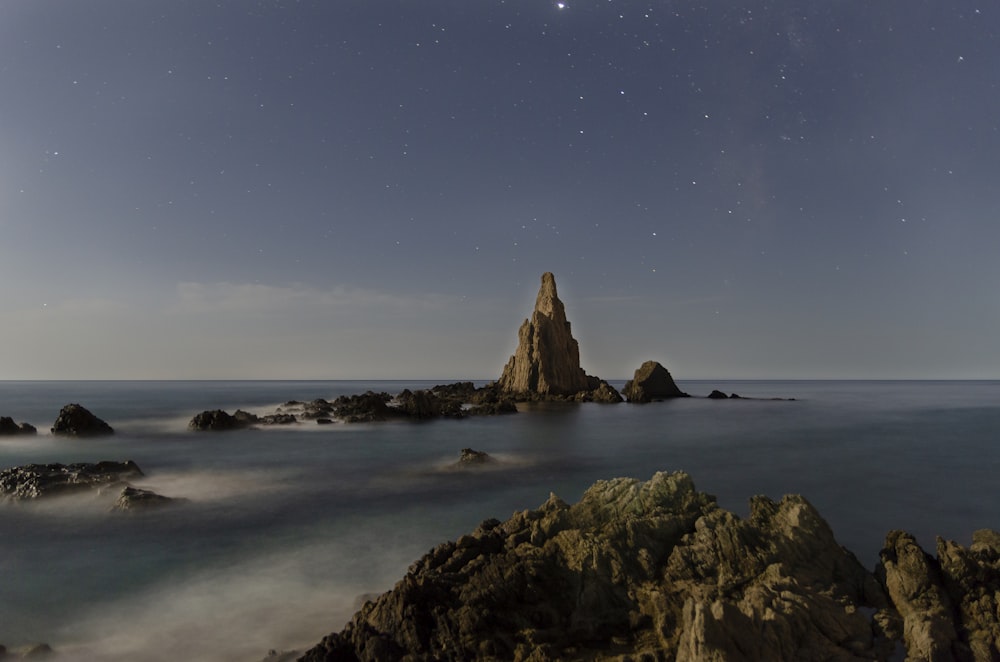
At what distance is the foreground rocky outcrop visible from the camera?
7234mm

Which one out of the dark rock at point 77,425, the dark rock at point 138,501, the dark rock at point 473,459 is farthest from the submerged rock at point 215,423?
the dark rock at point 473,459

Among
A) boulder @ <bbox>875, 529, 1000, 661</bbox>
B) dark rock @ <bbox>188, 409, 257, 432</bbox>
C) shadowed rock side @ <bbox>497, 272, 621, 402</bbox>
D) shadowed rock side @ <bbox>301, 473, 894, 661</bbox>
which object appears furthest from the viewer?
shadowed rock side @ <bbox>497, 272, 621, 402</bbox>

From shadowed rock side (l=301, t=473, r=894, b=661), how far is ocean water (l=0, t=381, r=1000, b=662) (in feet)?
9.01

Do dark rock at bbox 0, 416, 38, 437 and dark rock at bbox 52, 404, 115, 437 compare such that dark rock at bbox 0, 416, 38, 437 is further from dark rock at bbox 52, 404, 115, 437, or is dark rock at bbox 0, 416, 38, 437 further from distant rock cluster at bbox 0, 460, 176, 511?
distant rock cluster at bbox 0, 460, 176, 511

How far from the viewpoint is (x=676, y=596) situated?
26.8 ft

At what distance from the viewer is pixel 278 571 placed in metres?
12.6

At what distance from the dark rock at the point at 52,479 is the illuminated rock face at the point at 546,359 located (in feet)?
219

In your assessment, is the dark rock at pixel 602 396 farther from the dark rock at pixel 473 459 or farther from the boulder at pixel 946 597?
the boulder at pixel 946 597

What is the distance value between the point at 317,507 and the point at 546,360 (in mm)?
69852

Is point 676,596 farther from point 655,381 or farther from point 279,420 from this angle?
point 655,381

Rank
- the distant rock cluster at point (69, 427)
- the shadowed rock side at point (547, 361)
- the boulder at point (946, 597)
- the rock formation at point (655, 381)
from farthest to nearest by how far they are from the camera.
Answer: the rock formation at point (655, 381)
the shadowed rock side at point (547, 361)
the distant rock cluster at point (69, 427)
the boulder at point (946, 597)

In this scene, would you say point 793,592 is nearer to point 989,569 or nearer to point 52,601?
point 989,569

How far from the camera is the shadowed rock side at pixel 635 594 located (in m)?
7.19

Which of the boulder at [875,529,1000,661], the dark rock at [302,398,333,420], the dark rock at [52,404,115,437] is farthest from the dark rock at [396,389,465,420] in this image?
the boulder at [875,529,1000,661]
